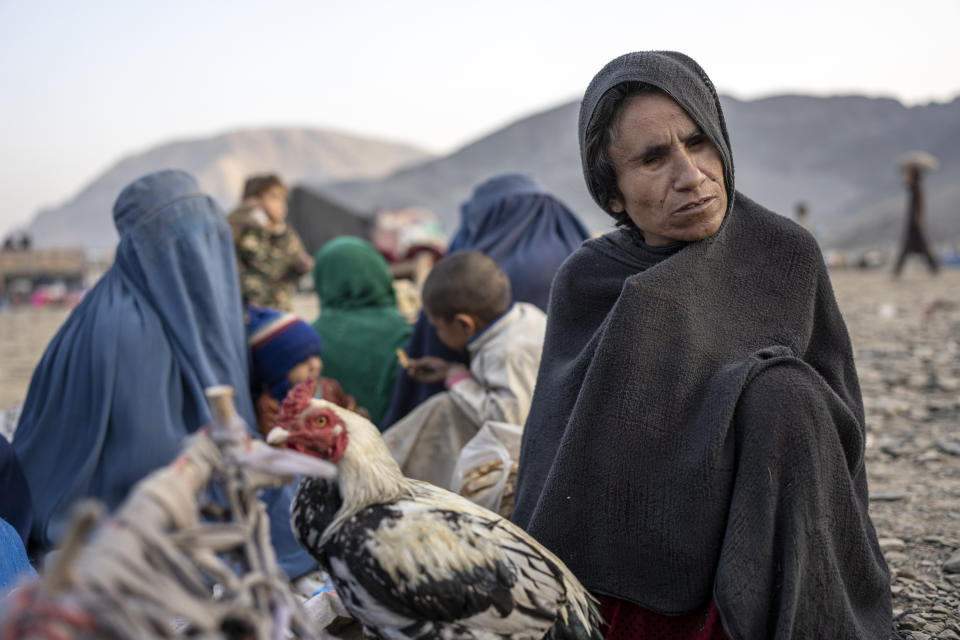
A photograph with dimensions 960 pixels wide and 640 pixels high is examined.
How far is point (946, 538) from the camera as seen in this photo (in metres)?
2.96

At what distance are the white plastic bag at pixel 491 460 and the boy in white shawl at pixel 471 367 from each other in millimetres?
135

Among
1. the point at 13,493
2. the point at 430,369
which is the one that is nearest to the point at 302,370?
the point at 430,369

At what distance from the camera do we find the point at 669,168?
2027mm

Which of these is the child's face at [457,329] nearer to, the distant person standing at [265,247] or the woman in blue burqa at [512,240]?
the woman in blue burqa at [512,240]

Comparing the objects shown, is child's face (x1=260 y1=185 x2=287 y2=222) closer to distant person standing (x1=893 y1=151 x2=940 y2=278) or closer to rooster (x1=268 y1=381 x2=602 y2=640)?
rooster (x1=268 y1=381 x2=602 y2=640)

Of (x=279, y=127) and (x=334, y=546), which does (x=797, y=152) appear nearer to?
(x=334, y=546)

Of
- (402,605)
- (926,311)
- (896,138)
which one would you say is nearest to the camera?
(402,605)

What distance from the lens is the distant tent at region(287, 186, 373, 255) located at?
2378cm

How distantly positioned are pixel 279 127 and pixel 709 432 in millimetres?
155107

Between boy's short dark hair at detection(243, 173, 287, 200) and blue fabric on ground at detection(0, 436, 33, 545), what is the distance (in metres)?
4.27

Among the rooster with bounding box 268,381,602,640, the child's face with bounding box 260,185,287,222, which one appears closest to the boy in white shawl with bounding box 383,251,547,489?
the rooster with bounding box 268,381,602,640

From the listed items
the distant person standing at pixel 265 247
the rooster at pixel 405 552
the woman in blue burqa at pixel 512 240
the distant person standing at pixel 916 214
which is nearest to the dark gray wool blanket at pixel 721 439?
the rooster at pixel 405 552

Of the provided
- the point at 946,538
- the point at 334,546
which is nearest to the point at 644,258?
the point at 334,546

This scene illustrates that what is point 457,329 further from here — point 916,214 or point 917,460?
point 916,214
